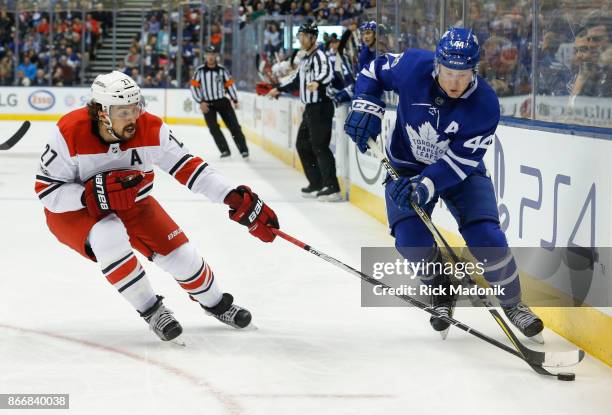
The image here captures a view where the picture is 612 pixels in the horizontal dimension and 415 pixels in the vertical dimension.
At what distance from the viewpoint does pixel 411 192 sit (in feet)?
12.2

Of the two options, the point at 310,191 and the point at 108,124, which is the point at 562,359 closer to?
the point at 108,124

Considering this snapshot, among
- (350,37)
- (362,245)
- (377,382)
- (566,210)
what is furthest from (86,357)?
(350,37)

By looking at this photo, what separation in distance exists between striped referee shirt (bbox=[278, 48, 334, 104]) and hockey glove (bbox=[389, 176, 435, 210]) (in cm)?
448

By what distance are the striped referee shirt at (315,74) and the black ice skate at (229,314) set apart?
14.5 ft

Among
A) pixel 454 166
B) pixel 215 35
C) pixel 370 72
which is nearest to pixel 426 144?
pixel 454 166

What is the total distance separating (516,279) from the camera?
3.81 m

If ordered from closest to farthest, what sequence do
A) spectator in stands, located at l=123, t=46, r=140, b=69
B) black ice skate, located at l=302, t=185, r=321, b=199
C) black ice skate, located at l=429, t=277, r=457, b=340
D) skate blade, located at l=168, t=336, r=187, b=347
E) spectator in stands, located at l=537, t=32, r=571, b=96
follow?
skate blade, located at l=168, t=336, r=187, b=347
black ice skate, located at l=429, t=277, r=457, b=340
spectator in stands, located at l=537, t=32, r=571, b=96
black ice skate, located at l=302, t=185, r=321, b=199
spectator in stands, located at l=123, t=46, r=140, b=69

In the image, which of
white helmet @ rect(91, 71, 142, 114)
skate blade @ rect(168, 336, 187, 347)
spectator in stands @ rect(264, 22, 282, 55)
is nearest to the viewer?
white helmet @ rect(91, 71, 142, 114)

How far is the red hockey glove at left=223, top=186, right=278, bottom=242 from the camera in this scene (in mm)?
3721

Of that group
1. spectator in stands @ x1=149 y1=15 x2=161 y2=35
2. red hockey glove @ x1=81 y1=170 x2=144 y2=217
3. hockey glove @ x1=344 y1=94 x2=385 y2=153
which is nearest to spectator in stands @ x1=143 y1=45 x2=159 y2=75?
spectator in stands @ x1=149 y1=15 x2=161 y2=35

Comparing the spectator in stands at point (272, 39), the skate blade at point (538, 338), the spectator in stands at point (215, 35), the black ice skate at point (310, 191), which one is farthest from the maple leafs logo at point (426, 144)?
the spectator in stands at point (215, 35)

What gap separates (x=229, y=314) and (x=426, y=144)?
98 centimetres

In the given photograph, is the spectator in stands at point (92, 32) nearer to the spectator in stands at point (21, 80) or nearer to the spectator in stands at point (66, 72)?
the spectator in stands at point (66, 72)

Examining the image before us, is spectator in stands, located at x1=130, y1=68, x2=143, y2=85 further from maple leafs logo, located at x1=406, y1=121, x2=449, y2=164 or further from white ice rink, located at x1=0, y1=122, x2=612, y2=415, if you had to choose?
maple leafs logo, located at x1=406, y1=121, x2=449, y2=164
